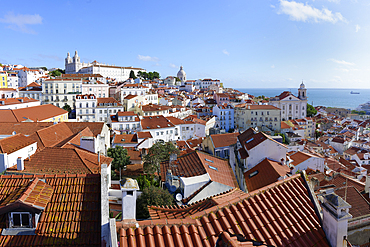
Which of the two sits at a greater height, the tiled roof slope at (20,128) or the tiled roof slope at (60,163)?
the tiled roof slope at (20,128)

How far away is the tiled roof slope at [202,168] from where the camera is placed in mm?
11281

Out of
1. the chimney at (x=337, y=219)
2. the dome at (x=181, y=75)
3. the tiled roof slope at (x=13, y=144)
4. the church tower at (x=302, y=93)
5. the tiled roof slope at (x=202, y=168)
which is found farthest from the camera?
the dome at (x=181, y=75)

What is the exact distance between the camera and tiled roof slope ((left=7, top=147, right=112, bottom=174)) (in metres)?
12.3

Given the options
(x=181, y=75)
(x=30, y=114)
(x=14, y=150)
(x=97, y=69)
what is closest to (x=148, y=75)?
(x=181, y=75)

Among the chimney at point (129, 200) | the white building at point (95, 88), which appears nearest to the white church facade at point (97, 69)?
the white building at point (95, 88)

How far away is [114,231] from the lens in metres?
4.07

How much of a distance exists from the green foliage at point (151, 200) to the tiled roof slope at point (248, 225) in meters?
5.62

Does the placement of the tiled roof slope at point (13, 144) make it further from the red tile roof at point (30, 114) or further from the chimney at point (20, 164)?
the red tile roof at point (30, 114)

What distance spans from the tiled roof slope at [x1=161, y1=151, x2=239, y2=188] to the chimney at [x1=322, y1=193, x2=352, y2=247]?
602 centimetres

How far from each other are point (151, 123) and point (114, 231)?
40.2m

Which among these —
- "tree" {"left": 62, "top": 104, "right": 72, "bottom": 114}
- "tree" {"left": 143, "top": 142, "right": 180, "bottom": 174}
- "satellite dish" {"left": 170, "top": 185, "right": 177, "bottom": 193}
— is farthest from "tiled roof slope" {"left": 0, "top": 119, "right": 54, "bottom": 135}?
"tree" {"left": 62, "top": 104, "right": 72, "bottom": 114}

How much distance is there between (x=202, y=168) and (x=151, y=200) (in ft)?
8.55

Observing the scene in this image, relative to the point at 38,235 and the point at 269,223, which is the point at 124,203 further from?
the point at 269,223

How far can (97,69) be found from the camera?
10131cm
